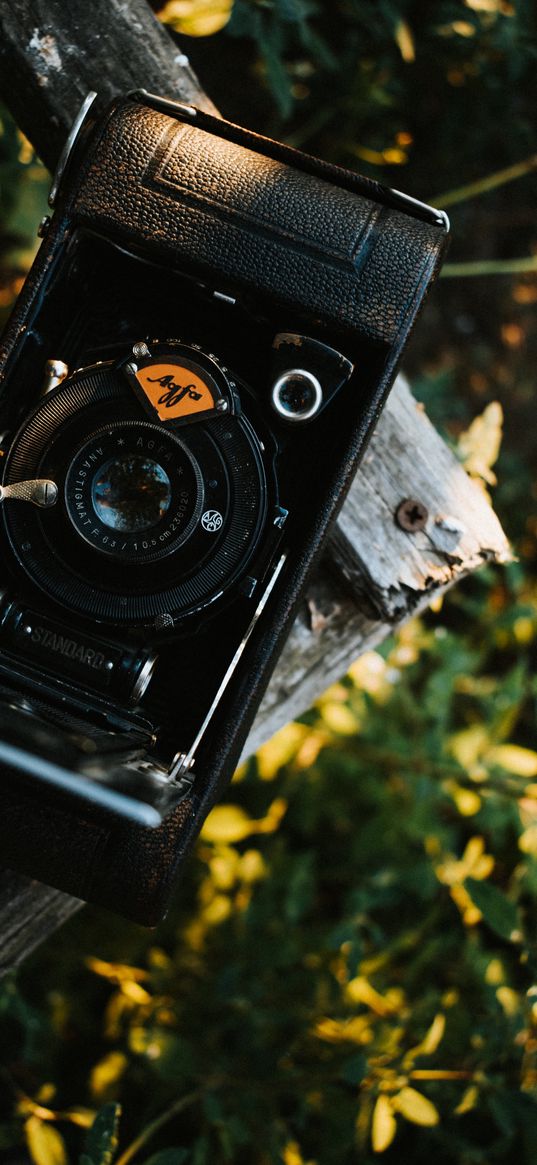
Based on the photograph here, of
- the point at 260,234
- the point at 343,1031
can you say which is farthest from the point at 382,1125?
the point at 260,234

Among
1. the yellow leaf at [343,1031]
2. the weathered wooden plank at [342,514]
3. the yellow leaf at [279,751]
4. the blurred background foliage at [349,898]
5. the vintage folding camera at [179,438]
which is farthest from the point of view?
the yellow leaf at [279,751]

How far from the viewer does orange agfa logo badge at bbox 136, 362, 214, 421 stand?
100 cm

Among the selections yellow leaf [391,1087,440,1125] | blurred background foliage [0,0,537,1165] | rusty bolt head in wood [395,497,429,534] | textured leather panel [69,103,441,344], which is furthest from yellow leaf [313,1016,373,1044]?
textured leather panel [69,103,441,344]

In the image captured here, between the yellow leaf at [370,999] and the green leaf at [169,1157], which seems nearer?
the green leaf at [169,1157]

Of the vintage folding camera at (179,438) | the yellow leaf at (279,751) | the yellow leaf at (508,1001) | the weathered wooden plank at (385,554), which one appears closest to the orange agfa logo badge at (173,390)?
the vintage folding camera at (179,438)

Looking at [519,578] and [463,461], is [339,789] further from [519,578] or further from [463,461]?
[463,461]

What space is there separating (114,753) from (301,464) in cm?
40

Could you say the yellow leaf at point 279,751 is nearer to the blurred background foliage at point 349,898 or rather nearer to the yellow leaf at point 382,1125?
the blurred background foliage at point 349,898

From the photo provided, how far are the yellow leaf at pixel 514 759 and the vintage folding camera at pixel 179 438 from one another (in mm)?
580

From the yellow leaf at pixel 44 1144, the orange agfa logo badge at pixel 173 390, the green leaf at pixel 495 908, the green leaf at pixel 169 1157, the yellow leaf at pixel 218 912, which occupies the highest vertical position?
the orange agfa logo badge at pixel 173 390

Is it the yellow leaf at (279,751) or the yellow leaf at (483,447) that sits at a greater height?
the yellow leaf at (483,447)

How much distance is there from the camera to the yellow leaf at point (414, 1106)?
3.80 feet

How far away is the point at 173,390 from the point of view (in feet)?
3.30

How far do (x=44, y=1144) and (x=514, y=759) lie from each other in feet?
2.78
